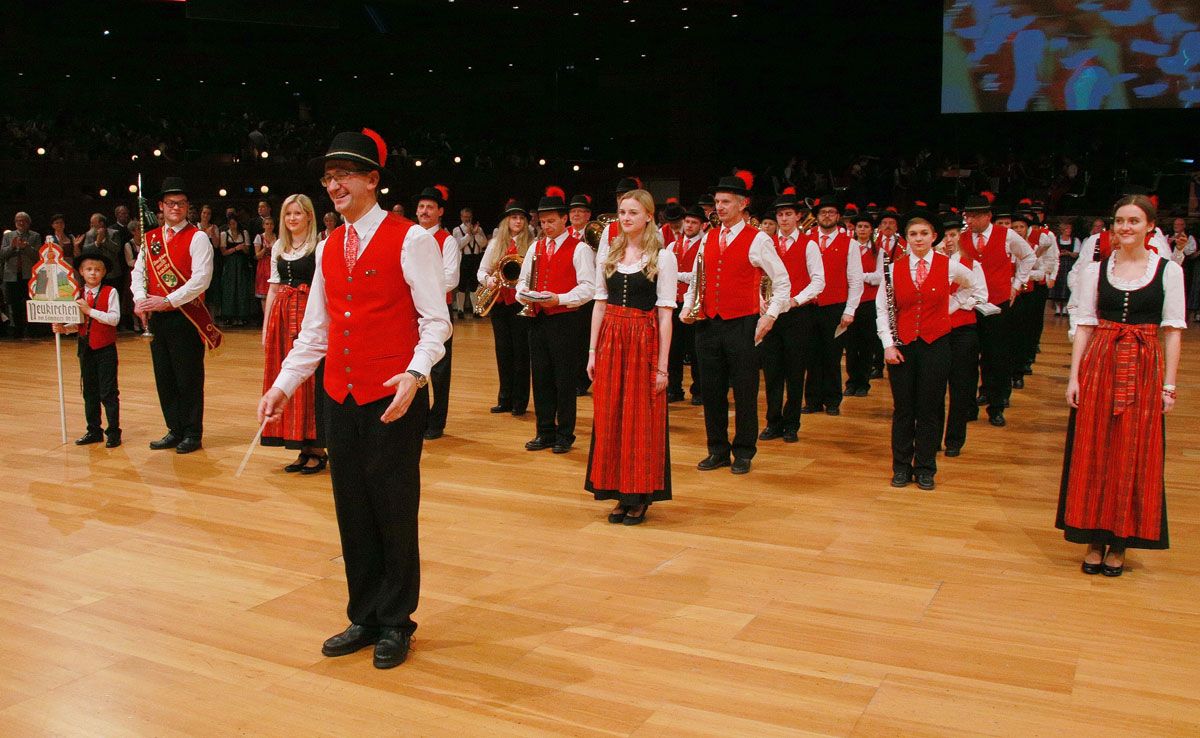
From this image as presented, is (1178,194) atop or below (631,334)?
atop

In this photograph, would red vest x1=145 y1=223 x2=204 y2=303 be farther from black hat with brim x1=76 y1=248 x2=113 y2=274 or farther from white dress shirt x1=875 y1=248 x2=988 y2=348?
white dress shirt x1=875 y1=248 x2=988 y2=348

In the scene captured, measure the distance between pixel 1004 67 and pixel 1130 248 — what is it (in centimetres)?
1148

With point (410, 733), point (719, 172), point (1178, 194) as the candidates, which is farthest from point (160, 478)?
point (1178, 194)

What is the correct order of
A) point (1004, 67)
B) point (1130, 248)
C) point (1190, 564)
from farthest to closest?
point (1004, 67) < point (1190, 564) < point (1130, 248)

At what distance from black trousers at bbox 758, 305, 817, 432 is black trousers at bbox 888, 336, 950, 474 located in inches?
44.3

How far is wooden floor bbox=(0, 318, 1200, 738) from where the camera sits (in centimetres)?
280

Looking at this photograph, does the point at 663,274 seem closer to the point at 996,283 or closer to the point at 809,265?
the point at 809,265

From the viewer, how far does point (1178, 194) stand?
15.3 meters

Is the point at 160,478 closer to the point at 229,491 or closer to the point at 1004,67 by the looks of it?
the point at 229,491

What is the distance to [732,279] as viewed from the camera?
5.44 meters

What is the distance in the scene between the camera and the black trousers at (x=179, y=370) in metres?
5.90

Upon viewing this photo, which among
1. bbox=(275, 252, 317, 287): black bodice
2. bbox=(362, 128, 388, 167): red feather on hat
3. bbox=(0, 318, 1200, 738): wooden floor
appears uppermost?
bbox=(362, 128, 388, 167): red feather on hat

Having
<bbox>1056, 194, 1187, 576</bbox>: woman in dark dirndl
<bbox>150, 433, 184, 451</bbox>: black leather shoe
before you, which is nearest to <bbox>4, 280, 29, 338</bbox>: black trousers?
<bbox>150, 433, 184, 451</bbox>: black leather shoe

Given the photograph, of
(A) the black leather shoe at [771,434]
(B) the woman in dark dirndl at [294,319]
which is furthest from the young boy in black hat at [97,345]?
(A) the black leather shoe at [771,434]
